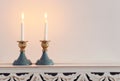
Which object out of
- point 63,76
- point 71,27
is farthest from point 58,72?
point 71,27

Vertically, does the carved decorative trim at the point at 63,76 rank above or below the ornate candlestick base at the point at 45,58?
below

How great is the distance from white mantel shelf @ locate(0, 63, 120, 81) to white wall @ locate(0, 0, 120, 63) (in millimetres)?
207

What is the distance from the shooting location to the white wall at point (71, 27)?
1.42 m

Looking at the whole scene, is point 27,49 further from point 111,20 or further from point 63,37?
point 111,20

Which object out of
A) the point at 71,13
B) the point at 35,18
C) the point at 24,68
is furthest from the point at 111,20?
the point at 24,68

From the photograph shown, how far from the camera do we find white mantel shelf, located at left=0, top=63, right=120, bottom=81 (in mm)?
1204

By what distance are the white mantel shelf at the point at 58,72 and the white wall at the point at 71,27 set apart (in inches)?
8.2

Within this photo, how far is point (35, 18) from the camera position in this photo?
4.68ft

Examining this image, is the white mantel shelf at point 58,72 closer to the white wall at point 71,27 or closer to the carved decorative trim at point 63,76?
the carved decorative trim at point 63,76

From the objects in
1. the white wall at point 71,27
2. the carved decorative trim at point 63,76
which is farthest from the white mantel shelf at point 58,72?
the white wall at point 71,27

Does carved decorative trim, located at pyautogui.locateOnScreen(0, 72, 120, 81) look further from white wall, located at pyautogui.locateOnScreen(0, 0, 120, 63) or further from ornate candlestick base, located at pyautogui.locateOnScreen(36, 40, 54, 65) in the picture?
white wall, located at pyautogui.locateOnScreen(0, 0, 120, 63)

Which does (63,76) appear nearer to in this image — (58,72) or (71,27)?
(58,72)

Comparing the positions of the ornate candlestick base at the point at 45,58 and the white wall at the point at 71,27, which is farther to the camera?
the white wall at the point at 71,27

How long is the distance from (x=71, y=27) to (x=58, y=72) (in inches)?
11.8
